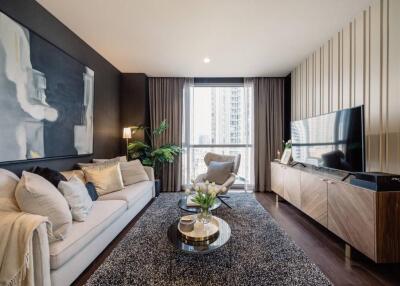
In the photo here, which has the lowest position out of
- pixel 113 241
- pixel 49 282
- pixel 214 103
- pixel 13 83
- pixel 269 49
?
pixel 113 241

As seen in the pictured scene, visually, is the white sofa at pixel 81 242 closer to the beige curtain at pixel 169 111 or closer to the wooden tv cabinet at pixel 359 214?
the beige curtain at pixel 169 111

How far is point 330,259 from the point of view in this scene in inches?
79.0

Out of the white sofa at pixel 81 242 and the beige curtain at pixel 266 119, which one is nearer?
the white sofa at pixel 81 242

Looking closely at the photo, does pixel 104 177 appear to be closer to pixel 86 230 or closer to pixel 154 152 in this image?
pixel 86 230

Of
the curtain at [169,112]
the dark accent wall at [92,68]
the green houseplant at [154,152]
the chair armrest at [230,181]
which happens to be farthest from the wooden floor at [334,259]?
the dark accent wall at [92,68]

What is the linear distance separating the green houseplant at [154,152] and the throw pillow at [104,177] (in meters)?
1.20

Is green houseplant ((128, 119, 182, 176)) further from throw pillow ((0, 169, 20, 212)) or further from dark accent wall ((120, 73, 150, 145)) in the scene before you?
throw pillow ((0, 169, 20, 212))

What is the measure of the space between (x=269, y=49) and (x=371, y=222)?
2.64 meters

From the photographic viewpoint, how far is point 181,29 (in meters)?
2.69

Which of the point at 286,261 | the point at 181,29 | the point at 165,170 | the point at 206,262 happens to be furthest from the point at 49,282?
the point at 165,170

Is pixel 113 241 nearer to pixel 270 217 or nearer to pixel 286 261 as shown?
pixel 286 261

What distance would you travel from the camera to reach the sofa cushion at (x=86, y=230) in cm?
143

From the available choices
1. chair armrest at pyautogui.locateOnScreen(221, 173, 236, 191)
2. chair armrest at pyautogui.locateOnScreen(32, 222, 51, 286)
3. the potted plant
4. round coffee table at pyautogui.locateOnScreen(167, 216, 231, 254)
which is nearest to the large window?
the potted plant

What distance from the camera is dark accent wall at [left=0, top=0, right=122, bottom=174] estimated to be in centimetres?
204
